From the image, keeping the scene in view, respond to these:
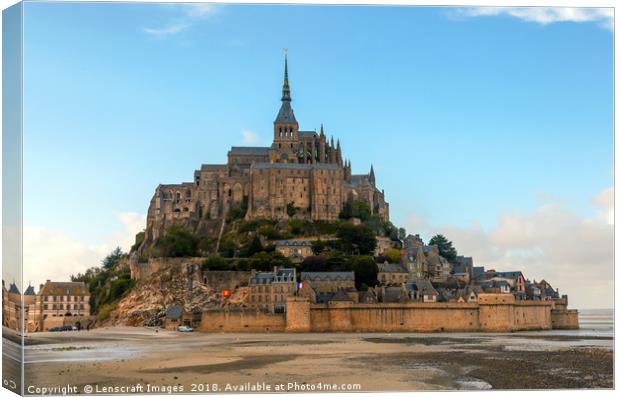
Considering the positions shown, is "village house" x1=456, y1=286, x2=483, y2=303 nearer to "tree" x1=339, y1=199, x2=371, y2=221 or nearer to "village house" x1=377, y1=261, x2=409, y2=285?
"village house" x1=377, y1=261, x2=409, y2=285

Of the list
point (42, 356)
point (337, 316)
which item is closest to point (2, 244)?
point (42, 356)

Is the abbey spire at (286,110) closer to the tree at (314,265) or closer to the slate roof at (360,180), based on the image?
the slate roof at (360,180)

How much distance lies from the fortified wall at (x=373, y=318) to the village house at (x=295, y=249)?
10.0 m

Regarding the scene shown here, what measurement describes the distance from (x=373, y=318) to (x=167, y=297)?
13538 millimetres

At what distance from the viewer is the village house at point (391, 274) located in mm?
54594

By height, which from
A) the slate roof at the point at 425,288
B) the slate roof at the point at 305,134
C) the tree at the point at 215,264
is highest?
the slate roof at the point at 305,134

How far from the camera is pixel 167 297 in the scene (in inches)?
2105

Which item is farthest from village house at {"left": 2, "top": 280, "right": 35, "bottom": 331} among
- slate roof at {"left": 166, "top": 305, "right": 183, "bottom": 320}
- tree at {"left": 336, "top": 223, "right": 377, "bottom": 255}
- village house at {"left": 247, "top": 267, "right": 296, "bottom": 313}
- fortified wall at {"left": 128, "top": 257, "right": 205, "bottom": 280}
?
tree at {"left": 336, "top": 223, "right": 377, "bottom": 255}

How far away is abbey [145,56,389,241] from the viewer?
62750mm

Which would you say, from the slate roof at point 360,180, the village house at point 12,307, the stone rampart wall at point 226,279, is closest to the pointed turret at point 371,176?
the slate roof at point 360,180

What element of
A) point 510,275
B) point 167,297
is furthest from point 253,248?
point 510,275

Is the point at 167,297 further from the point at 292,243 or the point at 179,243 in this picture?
the point at 292,243

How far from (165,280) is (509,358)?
2823cm

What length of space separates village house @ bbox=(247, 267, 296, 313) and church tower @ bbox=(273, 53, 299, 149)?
17873mm
